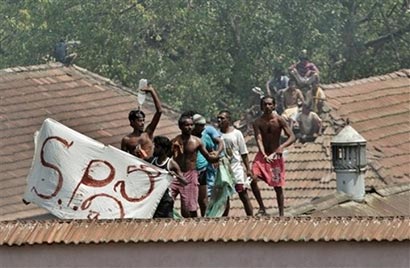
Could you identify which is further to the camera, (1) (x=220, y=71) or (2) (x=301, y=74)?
(1) (x=220, y=71)

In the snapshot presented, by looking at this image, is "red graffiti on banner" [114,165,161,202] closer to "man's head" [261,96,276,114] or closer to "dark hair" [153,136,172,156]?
"dark hair" [153,136,172,156]

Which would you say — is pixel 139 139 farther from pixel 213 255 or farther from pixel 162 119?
pixel 162 119

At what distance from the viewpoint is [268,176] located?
1961cm

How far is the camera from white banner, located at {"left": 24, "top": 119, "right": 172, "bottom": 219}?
18.2 m

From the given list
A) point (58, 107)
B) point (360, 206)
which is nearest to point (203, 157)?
point (360, 206)

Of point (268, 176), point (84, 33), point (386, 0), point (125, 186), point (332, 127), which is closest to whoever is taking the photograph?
point (125, 186)

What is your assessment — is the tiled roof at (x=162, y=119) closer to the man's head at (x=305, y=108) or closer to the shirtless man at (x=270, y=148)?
the man's head at (x=305, y=108)

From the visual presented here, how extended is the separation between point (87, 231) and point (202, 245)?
1042 mm

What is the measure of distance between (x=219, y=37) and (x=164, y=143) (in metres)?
27.1

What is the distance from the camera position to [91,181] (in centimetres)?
1845

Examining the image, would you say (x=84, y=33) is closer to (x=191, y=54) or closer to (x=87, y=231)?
(x=191, y=54)

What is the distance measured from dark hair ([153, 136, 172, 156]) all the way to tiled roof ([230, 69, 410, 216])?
1071cm

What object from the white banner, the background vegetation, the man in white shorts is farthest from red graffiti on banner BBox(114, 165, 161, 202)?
the background vegetation

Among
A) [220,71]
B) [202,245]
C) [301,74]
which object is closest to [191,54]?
[220,71]
